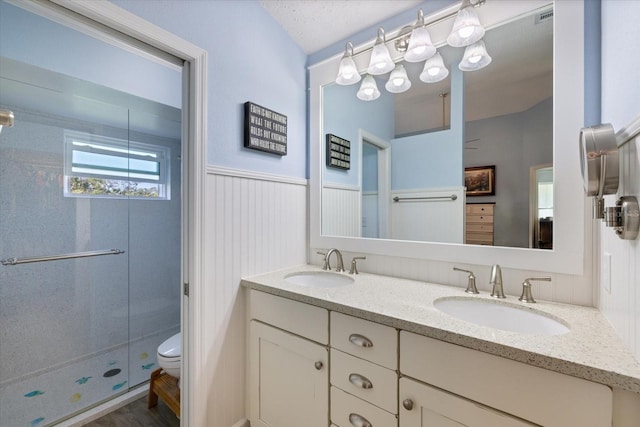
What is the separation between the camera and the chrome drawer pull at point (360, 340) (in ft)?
3.28

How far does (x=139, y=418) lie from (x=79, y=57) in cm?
223

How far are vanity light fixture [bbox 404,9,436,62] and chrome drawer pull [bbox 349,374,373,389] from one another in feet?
4.95

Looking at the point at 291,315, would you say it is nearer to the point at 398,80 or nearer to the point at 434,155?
the point at 434,155

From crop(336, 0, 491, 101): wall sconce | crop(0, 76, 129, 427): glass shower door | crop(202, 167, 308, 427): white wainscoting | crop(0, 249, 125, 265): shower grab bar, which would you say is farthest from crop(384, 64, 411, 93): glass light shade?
crop(0, 249, 125, 265): shower grab bar

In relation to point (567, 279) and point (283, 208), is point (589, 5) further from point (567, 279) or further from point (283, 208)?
point (283, 208)

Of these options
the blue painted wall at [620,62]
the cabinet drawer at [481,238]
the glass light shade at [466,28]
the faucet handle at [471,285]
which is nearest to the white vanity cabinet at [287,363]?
the faucet handle at [471,285]

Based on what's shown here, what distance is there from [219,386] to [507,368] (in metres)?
1.29

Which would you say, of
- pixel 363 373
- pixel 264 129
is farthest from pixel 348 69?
pixel 363 373

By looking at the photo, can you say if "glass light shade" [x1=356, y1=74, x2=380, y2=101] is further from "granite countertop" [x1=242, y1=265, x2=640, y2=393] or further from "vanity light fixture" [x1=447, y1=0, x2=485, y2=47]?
"granite countertop" [x1=242, y1=265, x2=640, y2=393]

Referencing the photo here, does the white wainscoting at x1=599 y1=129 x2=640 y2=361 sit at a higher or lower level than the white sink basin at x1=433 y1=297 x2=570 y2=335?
higher

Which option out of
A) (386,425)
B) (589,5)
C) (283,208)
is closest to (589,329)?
(386,425)

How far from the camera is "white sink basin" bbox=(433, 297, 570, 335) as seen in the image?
0.99m

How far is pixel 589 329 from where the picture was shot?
2.79 feet

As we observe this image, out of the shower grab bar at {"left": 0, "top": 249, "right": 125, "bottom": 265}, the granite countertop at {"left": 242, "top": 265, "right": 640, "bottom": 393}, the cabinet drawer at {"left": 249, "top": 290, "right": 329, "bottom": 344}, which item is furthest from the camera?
the shower grab bar at {"left": 0, "top": 249, "right": 125, "bottom": 265}
